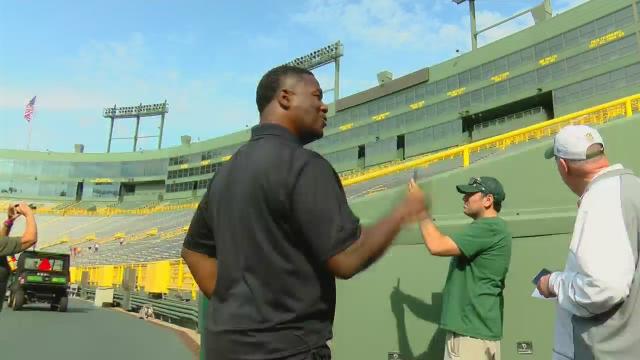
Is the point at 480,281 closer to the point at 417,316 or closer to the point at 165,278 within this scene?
the point at 417,316

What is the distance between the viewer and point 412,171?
12.4 feet

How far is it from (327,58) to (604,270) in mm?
61569

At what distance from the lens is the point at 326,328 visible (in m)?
1.49

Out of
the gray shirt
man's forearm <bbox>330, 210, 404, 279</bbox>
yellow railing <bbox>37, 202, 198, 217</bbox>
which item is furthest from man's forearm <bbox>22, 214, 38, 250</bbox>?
yellow railing <bbox>37, 202, 198, 217</bbox>

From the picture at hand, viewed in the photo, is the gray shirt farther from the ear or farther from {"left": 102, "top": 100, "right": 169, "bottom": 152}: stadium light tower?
{"left": 102, "top": 100, "right": 169, "bottom": 152}: stadium light tower

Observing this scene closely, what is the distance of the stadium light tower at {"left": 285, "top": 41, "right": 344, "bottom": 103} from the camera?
58.9 meters

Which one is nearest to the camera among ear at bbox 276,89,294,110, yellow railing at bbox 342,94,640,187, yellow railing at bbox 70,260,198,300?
ear at bbox 276,89,294,110

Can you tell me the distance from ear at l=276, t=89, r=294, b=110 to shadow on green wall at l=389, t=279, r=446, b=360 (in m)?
2.91

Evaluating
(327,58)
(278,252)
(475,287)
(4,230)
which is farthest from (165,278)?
(327,58)

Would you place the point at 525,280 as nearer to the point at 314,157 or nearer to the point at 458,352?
the point at 458,352

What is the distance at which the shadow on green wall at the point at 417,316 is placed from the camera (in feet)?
13.1

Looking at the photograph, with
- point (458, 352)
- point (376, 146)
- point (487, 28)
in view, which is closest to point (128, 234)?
point (376, 146)

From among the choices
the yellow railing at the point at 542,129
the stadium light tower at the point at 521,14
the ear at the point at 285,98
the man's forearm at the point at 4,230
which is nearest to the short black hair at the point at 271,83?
the ear at the point at 285,98

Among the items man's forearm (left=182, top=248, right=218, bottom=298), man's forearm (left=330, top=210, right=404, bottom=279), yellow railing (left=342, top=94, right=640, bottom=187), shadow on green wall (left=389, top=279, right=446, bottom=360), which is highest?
yellow railing (left=342, top=94, right=640, bottom=187)
